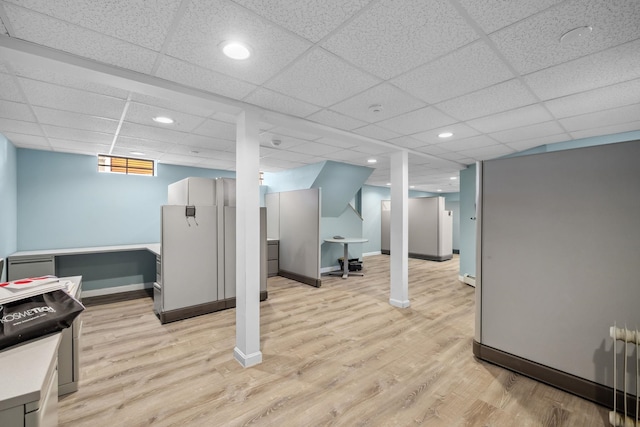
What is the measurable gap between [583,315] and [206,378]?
127 inches

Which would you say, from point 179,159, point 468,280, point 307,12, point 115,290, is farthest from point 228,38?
point 468,280

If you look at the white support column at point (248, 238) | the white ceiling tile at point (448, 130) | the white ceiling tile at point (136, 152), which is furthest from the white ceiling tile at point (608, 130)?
the white ceiling tile at point (136, 152)

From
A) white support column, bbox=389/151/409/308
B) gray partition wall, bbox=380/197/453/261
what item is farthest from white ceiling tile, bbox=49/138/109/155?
gray partition wall, bbox=380/197/453/261

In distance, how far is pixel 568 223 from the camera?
234 cm

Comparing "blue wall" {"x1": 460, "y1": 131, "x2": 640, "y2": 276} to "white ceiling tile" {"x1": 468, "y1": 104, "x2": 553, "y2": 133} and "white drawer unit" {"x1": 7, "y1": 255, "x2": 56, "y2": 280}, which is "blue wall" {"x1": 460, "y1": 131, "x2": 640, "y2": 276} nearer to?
"white ceiling tile" {"x1": 468, "y1": 104, "x2": 553, "y2": 133}

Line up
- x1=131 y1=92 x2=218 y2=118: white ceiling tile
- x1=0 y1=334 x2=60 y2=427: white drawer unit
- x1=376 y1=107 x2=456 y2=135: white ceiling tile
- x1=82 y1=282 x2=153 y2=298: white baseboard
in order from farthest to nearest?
1. x1=82 y1=282 x2=153 y2=298: white baseboard
2. x1=376 y1=107 x2=456 y2=135: white ceiling tile
3. x1=131 y1=92 x2=218 y2=118: white ceiling tile
4. x1=0 y1=334 x2=60 y2=427: white drawer unit

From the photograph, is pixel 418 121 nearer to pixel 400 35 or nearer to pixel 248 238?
pixel 400 35

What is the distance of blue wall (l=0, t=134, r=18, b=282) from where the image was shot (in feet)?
11.8

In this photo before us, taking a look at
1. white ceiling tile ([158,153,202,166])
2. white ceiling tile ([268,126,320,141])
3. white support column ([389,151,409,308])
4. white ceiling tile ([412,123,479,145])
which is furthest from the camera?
white ceiling tile ([158,153,202,166])

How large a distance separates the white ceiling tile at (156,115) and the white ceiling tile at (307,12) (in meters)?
1.89

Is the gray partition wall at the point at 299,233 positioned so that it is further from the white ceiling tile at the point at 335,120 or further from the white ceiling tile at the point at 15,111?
the white ceiling tile at the point at 15,111

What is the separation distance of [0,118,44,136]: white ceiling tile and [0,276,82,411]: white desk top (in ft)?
10.8

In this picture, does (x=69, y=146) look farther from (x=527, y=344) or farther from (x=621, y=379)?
(x=621, y=379)

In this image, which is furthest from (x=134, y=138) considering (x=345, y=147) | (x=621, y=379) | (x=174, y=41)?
(x=621, y=379)
